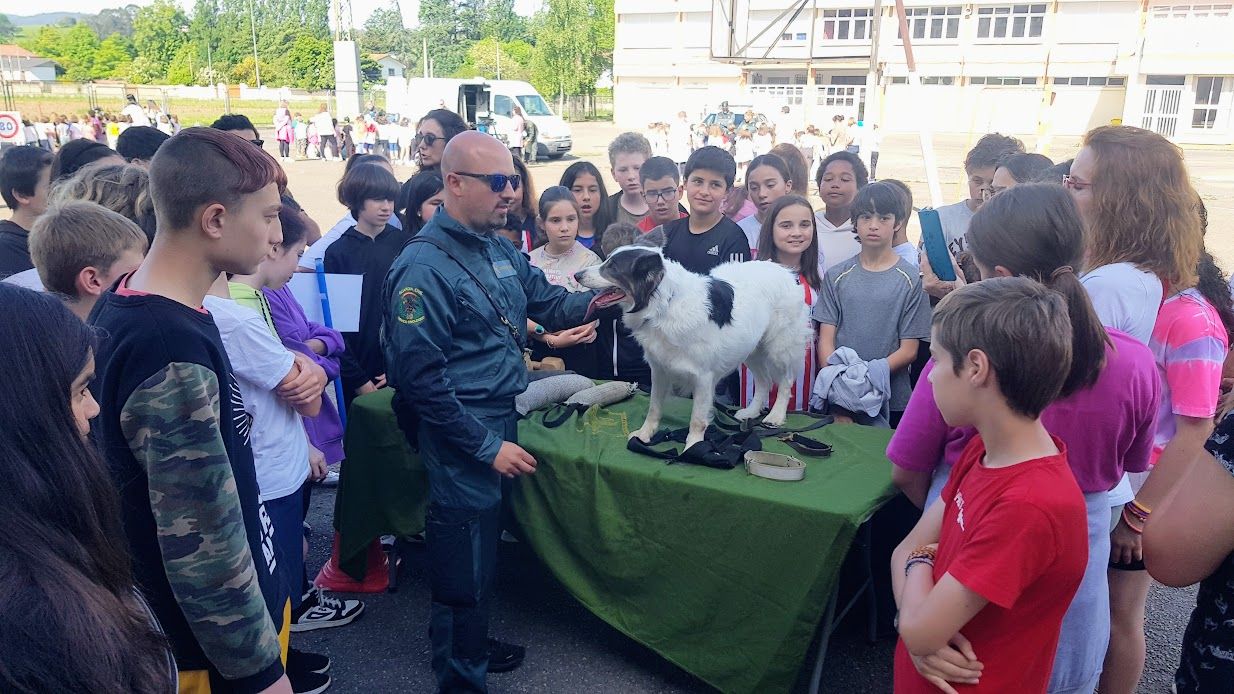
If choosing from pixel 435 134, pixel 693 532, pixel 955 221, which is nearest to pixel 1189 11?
pixel 955 221

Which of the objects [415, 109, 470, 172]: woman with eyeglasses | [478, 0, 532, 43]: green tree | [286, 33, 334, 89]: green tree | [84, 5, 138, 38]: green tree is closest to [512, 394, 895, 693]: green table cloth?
[415, 109, 470, 172]: woman with eyeglasses

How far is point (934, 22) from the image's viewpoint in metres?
46.7

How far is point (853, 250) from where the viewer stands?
556cm

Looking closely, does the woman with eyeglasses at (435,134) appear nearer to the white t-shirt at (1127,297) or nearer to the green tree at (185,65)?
the white t-shirt at (1127,297)

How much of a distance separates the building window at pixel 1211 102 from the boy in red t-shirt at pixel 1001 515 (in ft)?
160

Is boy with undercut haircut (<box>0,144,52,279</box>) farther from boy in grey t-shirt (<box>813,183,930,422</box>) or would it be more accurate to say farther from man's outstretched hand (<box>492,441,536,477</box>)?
boy in grey t-shirt (<box>813,183,930,422</box>)

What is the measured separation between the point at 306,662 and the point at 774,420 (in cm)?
256

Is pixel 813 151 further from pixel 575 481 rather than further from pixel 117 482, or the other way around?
pixel 117 482

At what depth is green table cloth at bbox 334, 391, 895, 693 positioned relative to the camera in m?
2.89

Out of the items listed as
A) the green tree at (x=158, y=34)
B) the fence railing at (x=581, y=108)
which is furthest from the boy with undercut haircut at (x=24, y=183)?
the green tree at (x=158, y=34)

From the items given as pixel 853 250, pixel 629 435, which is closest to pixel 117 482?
pixel 629 435

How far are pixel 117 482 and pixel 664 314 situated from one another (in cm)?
214

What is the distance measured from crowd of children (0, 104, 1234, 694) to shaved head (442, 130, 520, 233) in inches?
29.6

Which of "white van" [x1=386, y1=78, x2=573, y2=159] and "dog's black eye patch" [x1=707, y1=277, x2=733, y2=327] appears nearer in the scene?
"dog's black eye patch" [x1=707, y1=277, x2=733, y2=327]
